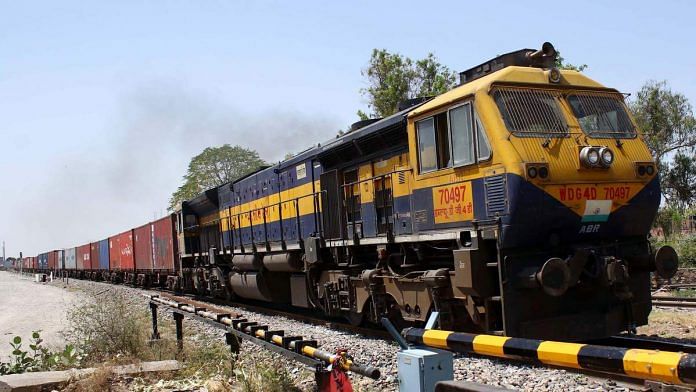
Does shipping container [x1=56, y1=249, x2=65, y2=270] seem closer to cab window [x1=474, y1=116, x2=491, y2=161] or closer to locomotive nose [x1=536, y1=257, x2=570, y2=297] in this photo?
cab window [x1=474, y1=116, x2=491, y2=161]

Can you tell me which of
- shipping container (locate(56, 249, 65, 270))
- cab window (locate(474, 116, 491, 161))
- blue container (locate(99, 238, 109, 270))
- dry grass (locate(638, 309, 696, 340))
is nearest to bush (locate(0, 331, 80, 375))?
cab window (locate(474, 116, 491, 161))

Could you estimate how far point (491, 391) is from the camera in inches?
107

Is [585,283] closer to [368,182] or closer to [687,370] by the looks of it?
[368,182]

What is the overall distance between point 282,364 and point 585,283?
12.0ft

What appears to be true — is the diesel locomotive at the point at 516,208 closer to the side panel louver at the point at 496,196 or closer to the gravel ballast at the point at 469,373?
the side panel louver at the point at 496,196

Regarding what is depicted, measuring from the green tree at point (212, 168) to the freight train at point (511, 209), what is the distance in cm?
5859

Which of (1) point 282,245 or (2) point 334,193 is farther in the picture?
(1) point 282,245

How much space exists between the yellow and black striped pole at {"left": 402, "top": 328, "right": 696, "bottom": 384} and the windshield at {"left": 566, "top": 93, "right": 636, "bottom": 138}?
17.6ft

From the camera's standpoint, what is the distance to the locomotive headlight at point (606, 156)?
762 centimetres

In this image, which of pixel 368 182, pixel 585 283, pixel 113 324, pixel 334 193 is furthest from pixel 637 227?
pixel 113 324

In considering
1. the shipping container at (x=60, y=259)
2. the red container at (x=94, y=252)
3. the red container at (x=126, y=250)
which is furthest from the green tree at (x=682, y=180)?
the shipping container at (x=60, y=259)

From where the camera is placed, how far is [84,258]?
50938 mm

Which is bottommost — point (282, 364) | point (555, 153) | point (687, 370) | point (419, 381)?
point (282, 364)

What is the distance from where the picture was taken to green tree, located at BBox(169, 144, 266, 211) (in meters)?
67.4
